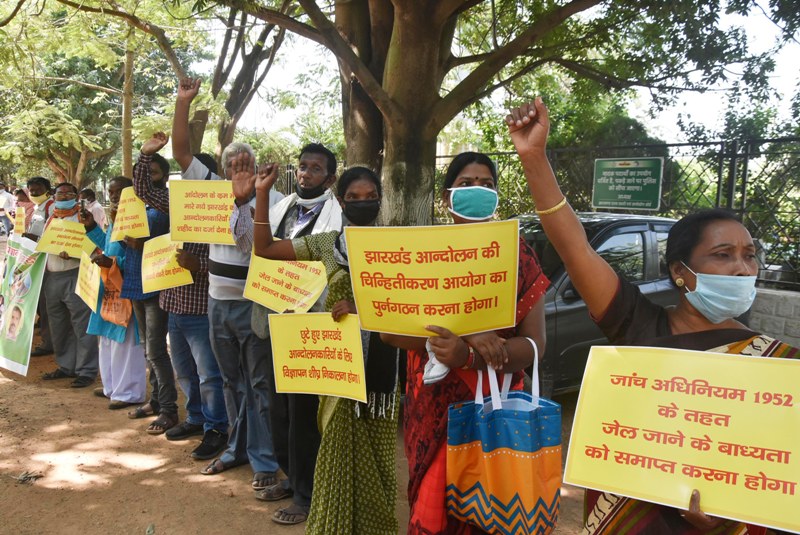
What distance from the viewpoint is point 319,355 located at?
276 cm

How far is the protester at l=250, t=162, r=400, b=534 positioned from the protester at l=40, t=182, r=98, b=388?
12.8 ft

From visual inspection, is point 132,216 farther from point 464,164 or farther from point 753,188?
point 753,188

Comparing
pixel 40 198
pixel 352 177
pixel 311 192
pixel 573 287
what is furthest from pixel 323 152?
pixel 40 198

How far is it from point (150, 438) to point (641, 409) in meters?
4.14

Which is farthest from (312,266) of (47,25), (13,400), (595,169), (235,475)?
(47,25)

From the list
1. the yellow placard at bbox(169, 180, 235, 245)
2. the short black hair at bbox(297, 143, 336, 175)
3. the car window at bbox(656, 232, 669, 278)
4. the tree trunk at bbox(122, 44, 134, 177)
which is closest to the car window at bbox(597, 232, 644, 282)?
the car window at bbox(656, 232, 669, 278)

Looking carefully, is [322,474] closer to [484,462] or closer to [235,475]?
[484,462]

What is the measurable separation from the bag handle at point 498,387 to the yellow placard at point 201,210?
2.20 meters

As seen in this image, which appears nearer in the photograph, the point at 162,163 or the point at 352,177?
the point at 352,177

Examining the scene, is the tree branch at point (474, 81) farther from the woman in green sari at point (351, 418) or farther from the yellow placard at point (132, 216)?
the woman in green sari at point (351, 418)

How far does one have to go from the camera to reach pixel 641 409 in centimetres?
151

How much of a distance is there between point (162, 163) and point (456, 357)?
339 centimetres

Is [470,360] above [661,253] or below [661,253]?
below

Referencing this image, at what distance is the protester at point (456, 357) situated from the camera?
1.94m
